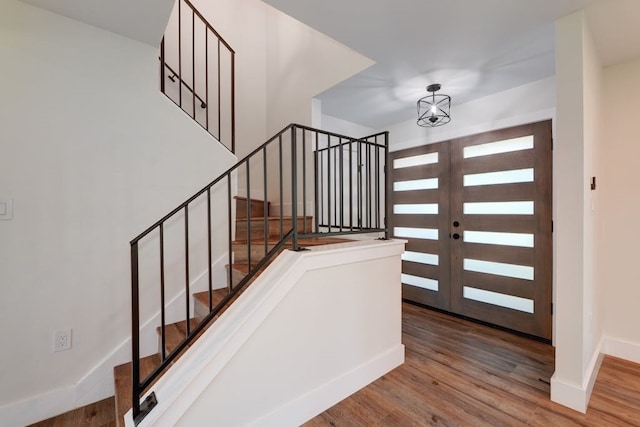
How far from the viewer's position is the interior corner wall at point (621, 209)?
93.4 inches

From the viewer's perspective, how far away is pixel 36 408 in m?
1.75

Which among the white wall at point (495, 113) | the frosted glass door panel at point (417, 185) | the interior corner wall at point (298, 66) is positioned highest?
the interior corner wall at point (298, 66)

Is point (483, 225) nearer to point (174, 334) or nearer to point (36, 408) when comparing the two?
point (174, 334)

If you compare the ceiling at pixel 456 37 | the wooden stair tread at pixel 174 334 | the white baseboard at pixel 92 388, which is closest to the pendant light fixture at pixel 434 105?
the ceiling at pixel 456 37

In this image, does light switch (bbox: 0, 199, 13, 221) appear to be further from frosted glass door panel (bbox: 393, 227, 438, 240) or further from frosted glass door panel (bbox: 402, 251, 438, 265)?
frosted glass door panel (bbox: 393, 227, 438, 240)

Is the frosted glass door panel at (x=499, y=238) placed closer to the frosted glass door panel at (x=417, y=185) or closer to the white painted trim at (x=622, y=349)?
the frosted glass door panel at (x=417, y=185)

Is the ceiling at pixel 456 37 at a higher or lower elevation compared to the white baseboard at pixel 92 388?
higher

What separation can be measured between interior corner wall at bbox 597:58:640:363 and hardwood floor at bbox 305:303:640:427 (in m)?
0.30

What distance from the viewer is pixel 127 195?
2.07 meters

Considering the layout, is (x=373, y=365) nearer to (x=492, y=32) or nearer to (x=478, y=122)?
(x=492, y=32)

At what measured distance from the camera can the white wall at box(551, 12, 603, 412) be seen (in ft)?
5.78

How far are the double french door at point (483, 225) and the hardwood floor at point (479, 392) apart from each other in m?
0.54

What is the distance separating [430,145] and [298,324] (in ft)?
9.62

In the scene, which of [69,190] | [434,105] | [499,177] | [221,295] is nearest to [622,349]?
[499,177]
